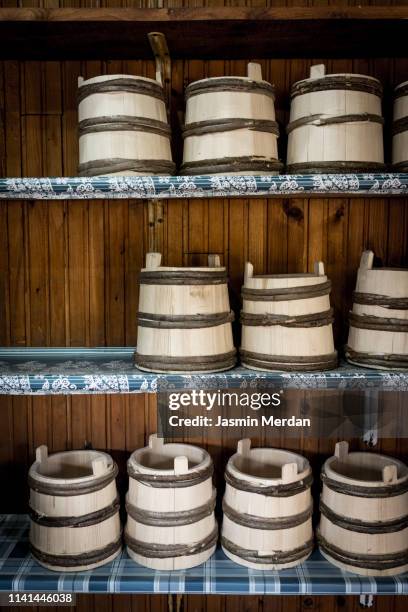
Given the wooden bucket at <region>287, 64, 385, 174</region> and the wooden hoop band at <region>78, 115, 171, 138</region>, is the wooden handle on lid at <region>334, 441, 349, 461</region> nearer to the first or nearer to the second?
the wooden bucket at <region>287, 64, 385, 174</region>

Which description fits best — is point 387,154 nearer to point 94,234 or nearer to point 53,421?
point 94,234

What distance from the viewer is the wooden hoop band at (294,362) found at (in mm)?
1840

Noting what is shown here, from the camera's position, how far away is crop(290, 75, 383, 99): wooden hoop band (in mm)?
1869

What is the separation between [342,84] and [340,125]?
15 cm

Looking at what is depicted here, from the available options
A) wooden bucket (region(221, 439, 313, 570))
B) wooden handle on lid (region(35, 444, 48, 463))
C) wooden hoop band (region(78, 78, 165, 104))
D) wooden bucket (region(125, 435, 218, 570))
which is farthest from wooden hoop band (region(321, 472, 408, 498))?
wooden hoop band (region(78, 78, 165, 104))

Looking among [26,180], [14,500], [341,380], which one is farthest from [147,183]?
[14,500]

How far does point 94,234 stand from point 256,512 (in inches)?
53.2

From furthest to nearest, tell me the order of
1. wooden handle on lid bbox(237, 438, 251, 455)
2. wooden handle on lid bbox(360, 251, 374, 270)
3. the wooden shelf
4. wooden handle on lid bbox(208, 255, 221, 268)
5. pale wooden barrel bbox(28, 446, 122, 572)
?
wooden handle on lid bbox(237, 438, 251, 455) < wooden handle on lid bbox(208, 255, 221, 268) < wooden handle on lid bbox(360, 251, 374, 270) < pale wooden barrel bbox(28, 446, 122, 572) < the wooden shelf

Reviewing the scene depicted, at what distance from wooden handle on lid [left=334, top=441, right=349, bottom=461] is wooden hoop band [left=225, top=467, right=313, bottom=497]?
0.34 meters

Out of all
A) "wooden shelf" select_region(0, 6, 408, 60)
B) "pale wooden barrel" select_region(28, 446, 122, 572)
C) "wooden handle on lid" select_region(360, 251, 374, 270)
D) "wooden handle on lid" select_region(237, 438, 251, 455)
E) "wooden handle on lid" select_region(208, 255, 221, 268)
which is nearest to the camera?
"wooden shelf" select_region(0, 6, 408, 60)

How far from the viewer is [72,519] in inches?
74.3

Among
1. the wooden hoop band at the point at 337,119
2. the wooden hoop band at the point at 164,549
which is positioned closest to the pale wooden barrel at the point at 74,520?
the wooden hoop band at the point at 164,549

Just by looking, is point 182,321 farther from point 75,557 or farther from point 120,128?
point 75,557

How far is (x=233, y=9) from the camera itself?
1.79 meters
